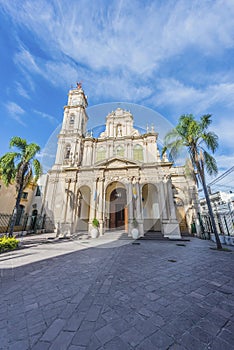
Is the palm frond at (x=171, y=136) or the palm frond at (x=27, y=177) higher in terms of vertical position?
the palm frond at (x=171, y=136)

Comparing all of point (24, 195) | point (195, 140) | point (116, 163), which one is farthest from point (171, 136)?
point (24, 195)

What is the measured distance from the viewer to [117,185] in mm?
16391

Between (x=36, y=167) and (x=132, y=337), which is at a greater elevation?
(x=36, y=167)

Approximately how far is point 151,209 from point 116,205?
4.34m

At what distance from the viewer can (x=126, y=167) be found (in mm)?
15133

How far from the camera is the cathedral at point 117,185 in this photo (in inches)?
530

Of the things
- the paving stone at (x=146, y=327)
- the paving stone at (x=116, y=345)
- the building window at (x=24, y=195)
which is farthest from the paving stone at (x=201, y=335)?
the building window at (x=24, y=195)

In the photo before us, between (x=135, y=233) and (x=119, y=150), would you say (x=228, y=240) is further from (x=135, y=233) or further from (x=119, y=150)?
(x=119, y=150)

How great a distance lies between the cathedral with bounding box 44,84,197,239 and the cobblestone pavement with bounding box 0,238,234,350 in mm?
8845

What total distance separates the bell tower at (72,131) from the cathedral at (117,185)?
0.49 ft

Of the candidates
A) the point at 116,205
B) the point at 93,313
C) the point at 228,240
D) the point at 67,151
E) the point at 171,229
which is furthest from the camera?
the point at 67,151

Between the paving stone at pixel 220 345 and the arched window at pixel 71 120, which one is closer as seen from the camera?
the paving stone at pixel 220 345

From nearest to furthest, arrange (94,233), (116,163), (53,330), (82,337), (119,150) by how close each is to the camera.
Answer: (82,337) < (53,330) < (94,233) < (116,163) < (119,150)

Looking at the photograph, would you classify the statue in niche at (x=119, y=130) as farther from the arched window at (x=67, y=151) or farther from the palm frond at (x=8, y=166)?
the palm frond at (x=8, y=166)
